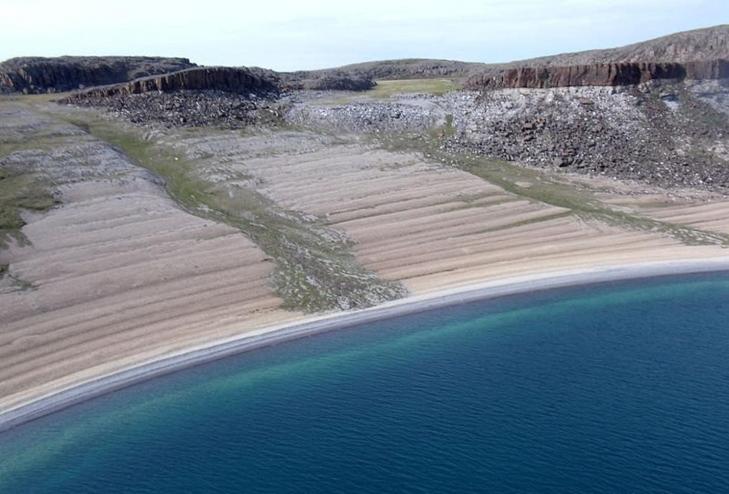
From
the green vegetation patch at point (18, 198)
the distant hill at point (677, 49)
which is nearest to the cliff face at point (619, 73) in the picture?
the distant hill at point (677, 49)

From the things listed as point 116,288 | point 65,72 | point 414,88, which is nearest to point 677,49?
point 414,88

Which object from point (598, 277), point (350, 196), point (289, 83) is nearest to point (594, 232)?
point (598, 277)

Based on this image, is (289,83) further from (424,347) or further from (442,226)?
(424,347)

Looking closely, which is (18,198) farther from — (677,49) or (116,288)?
(677,49)

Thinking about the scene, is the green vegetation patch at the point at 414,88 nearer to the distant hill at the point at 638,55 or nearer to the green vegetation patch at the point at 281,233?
the distant hill at the point at 638,55

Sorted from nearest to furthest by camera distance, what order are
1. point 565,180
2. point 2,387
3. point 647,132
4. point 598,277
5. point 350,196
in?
point 2,387, point 598,277, point 350,196, point 565,180, point 647,132

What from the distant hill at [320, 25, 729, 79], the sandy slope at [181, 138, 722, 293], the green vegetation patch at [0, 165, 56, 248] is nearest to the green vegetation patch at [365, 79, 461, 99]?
the distant hill at [320, 25, 729, 79]

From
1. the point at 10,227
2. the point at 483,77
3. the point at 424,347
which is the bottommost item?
the point at 424,347

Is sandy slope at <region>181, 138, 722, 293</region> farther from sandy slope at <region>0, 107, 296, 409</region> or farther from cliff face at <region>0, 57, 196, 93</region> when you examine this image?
cliff face at <region>0, 57, 196, 93</region>
